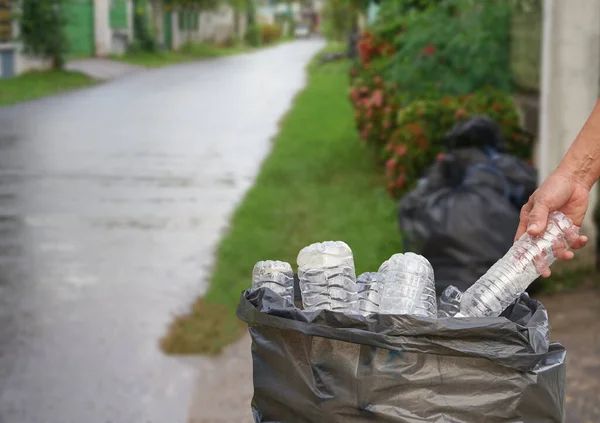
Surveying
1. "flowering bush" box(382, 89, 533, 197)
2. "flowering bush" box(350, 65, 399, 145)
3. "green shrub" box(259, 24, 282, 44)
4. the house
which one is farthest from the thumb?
"green shrub" box(259, 24, 282, 44)

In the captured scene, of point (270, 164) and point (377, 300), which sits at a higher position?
point (377, 300)

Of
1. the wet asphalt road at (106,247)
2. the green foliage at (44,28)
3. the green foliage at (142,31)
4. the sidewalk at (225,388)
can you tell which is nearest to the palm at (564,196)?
the sidewalk at (225,388)

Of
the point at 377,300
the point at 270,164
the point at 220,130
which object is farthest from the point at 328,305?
the point at 220,130

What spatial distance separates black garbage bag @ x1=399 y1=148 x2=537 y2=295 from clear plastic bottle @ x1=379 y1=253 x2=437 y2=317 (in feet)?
9.97

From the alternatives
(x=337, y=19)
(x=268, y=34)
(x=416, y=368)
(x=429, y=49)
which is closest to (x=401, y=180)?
(x=429, y=49)

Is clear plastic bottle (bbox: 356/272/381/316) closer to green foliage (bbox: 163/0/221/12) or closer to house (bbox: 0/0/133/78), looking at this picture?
house (bbox: 0/0/133/78)

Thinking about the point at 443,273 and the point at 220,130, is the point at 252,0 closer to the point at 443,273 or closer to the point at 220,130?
the point at 220,130

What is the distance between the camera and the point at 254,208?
8.73 metres

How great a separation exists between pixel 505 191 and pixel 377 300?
11.8 ft

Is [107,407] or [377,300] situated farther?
[107,407]

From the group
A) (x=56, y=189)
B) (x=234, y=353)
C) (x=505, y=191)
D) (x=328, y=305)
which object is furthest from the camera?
(x=56, y=189)

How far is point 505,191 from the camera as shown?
580cm

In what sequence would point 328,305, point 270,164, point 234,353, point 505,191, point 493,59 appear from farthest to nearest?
point 270,164 → point 493,59 → point 505,191 → point 234,353 → point 328,305

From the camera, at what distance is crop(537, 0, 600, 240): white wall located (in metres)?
5.74
